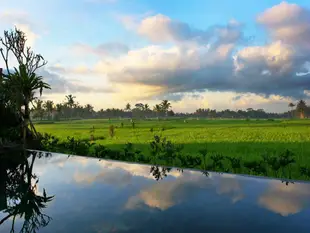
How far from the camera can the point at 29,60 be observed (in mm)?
10492

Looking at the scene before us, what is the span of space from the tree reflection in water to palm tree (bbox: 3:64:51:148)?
462 cm

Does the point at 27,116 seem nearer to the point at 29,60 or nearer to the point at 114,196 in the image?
the point at 29,60

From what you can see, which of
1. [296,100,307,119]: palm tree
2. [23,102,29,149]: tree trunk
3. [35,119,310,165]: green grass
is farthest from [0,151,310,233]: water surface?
[296,100,307,119]: palm tree

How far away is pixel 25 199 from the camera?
→ 3.64 meters

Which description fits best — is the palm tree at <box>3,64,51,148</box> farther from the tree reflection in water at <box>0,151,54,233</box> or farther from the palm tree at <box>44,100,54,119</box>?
the palm tree at <box>44,100,54,119</box>

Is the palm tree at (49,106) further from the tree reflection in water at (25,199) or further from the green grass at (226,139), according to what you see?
the tree reflection in water at (25,199)

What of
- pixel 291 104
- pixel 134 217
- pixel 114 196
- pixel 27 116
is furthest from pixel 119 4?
pixel 291 104

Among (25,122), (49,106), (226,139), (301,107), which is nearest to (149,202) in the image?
(25,122)

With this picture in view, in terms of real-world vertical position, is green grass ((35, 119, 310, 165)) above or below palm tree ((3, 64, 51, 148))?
below

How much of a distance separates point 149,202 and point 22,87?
27.0ft

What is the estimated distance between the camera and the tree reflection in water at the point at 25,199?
9.20 ft

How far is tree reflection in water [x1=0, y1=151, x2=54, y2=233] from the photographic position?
9.20ft

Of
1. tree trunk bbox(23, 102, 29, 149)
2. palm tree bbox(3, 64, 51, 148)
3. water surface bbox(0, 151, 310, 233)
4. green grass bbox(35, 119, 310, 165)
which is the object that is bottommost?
green grass bbox(35, 119, 310, 165)

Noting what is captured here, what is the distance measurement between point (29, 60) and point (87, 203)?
8.51 meters
